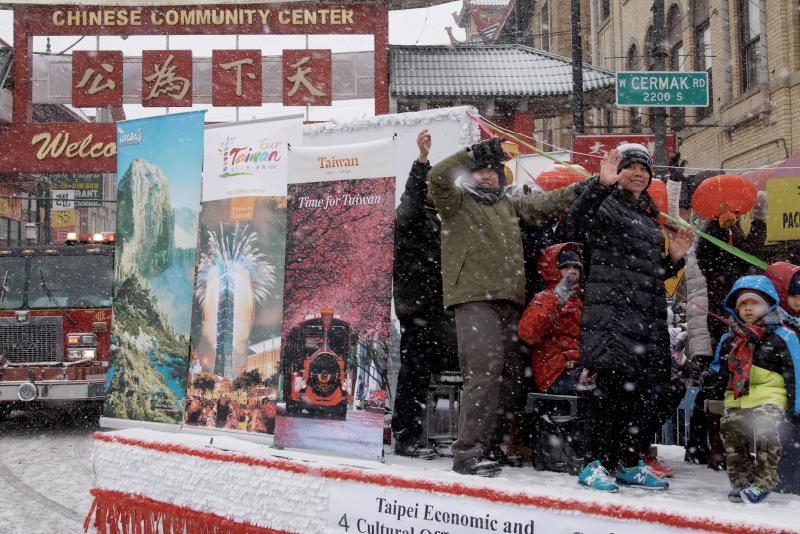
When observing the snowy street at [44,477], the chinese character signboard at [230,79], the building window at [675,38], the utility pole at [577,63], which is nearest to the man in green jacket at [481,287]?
the snowy street at [44,477]

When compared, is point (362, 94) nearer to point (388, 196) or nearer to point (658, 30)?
point (658, 30)

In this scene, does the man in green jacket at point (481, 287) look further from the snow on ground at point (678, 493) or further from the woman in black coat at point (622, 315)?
the woman in black coat at point (622, 315)

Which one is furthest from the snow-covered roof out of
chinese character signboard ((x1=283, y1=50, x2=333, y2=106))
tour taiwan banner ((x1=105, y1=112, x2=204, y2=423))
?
tour taiwan banner ((x1=105, y1=112, x2=204, y2=423))

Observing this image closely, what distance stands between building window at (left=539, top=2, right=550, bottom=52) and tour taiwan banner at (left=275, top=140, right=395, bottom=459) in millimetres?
32290

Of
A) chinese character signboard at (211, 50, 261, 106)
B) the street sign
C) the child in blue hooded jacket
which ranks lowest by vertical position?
the child in blue hooded jacket

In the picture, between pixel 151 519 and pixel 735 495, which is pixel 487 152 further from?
pixel 151 519

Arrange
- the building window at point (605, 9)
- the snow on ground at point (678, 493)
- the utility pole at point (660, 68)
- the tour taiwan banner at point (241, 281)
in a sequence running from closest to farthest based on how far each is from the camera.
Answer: the snow on ground at point (678, 493), the tour taiwan banner at point (241, 281), the utility pole at point (660, 68), the building window at point (605, 9)

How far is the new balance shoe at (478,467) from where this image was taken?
4.00 m

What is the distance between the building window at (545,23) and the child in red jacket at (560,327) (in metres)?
32.5

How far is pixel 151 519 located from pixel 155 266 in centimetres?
195

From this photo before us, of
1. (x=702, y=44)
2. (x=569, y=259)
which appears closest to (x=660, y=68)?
(x=702, y=44)

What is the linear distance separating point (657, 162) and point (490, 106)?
673 centimetres

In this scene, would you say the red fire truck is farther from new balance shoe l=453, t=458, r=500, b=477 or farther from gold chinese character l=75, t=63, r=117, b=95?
gold chinese character l=75, t=63, r=117, b=95

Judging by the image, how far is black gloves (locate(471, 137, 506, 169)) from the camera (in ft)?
14.0
